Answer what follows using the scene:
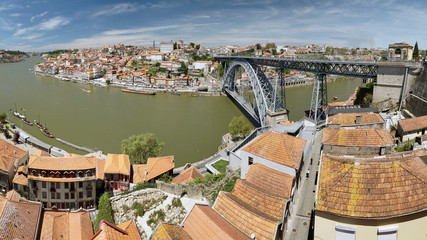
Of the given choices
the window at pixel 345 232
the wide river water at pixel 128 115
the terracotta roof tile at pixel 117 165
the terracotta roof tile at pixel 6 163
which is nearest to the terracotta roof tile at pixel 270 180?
the window at pixel 345 232

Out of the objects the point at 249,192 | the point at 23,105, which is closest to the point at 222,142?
the point at 249,192

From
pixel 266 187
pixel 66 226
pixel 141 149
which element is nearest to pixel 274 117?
pixel 141 149

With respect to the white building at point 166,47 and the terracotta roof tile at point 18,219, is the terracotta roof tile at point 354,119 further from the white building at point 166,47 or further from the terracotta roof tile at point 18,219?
the white building at point 166,47

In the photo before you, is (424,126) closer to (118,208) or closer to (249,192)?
(249,192)

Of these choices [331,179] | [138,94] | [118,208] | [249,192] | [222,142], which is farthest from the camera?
[138,94]

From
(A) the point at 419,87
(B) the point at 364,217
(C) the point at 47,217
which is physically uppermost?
(A) the point at 419,87

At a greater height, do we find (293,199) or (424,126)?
(424,126)
